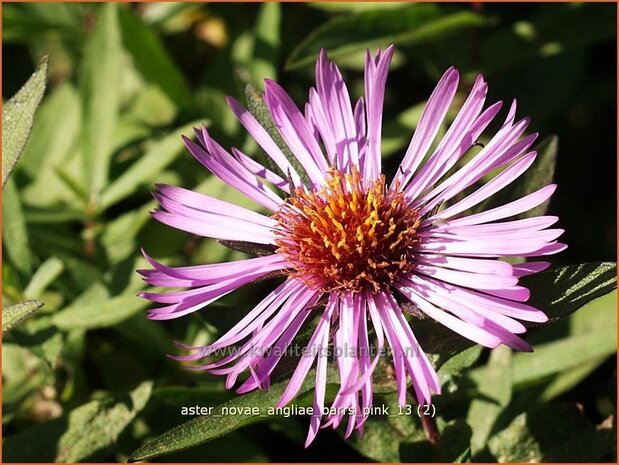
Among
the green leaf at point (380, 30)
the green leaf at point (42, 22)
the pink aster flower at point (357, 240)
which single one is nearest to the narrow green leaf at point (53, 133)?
the green leaf at point (42, 22)

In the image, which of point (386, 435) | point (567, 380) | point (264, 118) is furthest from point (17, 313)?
point (567, 380)

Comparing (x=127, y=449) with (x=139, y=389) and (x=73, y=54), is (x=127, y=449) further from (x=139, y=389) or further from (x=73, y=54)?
(x=73, y=54)

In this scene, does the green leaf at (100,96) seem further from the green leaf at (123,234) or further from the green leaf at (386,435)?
the green leaf at (386,435)

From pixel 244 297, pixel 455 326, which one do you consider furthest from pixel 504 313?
pixel 244 297

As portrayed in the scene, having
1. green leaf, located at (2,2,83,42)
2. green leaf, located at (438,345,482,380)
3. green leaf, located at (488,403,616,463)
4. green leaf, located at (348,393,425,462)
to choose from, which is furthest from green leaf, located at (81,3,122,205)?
green leaf, located at (488,403,616,463)

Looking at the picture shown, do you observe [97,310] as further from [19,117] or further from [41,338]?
[19,117]

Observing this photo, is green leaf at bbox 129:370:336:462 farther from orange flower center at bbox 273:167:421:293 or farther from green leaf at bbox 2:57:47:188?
green leaf at bbox 2:57:47:188
